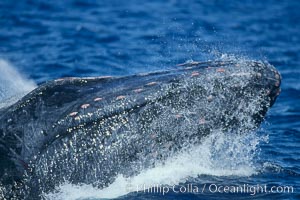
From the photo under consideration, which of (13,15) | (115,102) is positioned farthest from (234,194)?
(13,15)

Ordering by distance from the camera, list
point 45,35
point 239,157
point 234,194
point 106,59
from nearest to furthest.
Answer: point 234,194, point 239,157, point 106,59, point 45,35

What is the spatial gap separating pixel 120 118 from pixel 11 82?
232 inches

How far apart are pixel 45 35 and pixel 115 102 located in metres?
12.1

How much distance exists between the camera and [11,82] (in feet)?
47.9

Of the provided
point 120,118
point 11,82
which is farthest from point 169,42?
point 120,118

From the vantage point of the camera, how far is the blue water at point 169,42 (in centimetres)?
1161

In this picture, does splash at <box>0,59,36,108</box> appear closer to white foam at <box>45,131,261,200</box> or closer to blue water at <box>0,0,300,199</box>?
blue water at <box>0,0,300,199</box>

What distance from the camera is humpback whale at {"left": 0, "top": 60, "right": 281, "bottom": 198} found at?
9.02 metres

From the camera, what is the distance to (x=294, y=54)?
19297mm

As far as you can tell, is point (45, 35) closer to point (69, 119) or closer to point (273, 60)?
point (273, 60)

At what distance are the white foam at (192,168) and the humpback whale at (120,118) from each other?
120 mm

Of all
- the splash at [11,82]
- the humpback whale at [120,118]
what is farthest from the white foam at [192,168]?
the splash at [11,82]

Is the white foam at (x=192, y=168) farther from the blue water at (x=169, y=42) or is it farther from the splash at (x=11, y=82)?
the splash at (x=11, y=82)

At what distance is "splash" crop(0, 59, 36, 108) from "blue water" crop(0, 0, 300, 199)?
1.31ft
